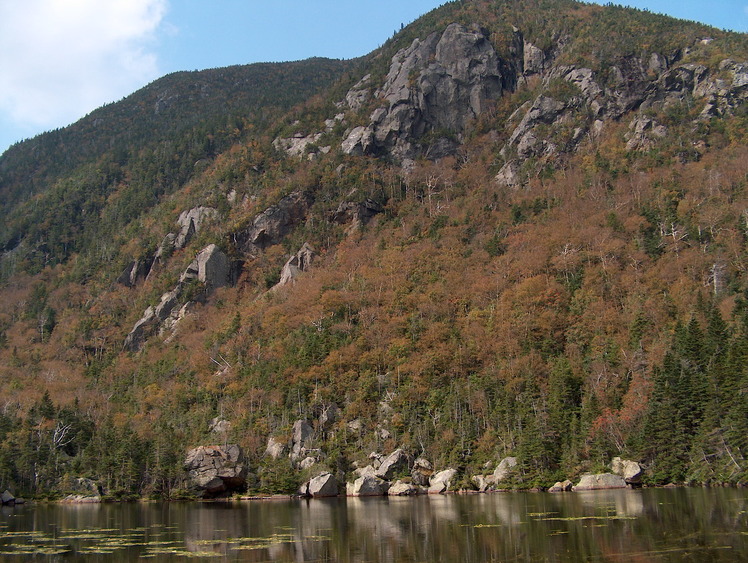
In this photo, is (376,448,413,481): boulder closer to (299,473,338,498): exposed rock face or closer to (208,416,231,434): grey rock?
(299,473,338,498): exposed rock face

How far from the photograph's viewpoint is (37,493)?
92.9 metres

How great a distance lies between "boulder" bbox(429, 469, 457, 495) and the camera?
82188 mm

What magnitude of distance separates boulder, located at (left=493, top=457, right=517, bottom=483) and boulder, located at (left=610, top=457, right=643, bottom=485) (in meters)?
11.9

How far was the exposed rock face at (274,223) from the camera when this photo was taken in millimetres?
168750

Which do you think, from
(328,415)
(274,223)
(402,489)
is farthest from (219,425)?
(274,223)

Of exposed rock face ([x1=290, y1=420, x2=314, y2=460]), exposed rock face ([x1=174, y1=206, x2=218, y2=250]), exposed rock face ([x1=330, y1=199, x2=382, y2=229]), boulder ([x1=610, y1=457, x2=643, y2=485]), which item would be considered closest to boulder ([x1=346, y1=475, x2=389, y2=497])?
exposed rock face ([x1=290, y1=420, x2=314, y2=460])

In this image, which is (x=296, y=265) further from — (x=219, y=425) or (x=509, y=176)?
(x=509, y=176)

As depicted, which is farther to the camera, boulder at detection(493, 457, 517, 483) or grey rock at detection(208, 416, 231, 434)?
grey rock at detection(208, 416, 231, 434)

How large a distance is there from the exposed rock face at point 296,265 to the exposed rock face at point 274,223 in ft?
41.8

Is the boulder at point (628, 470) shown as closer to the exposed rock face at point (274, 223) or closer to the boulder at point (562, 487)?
the boulder at point (562, 487)

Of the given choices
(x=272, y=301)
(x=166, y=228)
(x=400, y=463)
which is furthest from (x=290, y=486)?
(x=166, y=228)

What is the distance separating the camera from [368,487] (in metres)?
83.9

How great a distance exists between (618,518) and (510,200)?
123 m

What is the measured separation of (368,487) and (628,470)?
31.7 m
